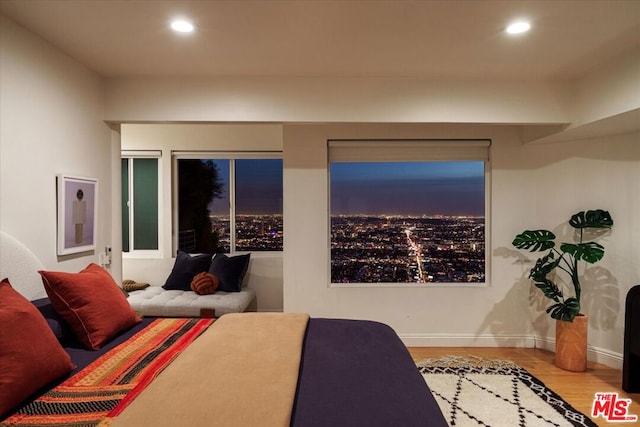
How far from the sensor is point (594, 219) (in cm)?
316

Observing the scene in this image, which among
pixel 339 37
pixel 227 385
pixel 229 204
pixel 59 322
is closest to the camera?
pixel 227 385

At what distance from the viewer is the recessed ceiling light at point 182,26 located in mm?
2152

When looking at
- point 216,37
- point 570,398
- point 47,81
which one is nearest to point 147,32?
point 216,37

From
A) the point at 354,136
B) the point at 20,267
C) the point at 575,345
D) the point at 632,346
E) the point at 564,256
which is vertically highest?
the point at 354,136

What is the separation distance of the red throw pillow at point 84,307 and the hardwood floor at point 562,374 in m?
2.62

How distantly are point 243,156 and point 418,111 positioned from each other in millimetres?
2359

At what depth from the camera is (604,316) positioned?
10.9ft

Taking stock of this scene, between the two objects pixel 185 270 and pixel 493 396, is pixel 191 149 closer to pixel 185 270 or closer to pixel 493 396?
pixel 185 270

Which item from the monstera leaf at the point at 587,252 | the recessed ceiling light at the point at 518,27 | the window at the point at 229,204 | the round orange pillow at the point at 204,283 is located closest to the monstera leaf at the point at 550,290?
the monstera leaf at the point at 587,252

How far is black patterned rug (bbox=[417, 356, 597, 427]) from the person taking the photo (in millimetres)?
2396

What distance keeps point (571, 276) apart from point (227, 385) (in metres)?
3.29

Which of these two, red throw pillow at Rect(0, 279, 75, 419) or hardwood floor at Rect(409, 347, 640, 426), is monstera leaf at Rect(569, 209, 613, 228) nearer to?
hardwood floor at Rect(409, 347, 640, 426)

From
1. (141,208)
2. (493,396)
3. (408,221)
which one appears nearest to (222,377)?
(493,396)

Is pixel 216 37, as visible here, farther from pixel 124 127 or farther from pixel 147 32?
pixel 124 127
